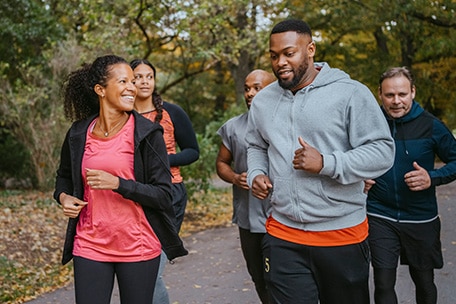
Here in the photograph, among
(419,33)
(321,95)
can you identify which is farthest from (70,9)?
(321,95)

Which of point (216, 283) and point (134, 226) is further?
point (216, 283)

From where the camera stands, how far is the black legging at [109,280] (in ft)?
11.7

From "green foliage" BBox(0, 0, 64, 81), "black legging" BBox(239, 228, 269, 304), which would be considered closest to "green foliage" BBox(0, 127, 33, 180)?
"green foliage" BBox(0, 0, 64, 81)

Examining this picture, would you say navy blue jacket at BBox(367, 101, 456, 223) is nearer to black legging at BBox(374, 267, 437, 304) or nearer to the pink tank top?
black legging at BBox(374, 267, 437, 304)

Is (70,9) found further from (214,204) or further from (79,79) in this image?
(79,79)

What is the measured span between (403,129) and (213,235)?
741 cm

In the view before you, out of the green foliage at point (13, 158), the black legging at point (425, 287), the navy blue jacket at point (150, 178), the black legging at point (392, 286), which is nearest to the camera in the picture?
the navy blue jacket at point (150, 178)

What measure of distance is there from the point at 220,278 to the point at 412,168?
3994 millimetres

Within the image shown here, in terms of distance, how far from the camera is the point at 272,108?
3705mm

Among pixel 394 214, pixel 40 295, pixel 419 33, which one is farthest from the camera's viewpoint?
pixel 419 33

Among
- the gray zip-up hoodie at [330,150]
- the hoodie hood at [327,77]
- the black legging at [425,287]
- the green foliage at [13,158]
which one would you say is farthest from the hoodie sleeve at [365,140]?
the green foliage at [13,158]

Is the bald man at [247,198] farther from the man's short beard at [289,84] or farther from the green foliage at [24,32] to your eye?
the green foliage at [24,32]

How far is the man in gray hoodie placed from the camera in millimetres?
3418

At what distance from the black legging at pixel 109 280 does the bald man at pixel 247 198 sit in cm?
146
